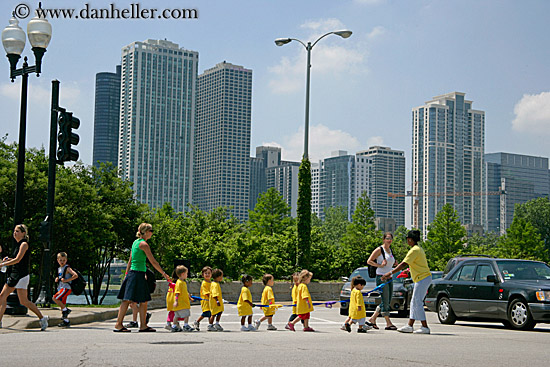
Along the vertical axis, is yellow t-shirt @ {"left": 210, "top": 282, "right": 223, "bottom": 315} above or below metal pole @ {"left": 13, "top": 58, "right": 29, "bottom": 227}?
below

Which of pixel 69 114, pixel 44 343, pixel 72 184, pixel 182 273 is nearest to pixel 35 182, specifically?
pixel 72 184

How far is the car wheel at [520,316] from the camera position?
1366cm

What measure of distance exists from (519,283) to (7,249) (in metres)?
17.9

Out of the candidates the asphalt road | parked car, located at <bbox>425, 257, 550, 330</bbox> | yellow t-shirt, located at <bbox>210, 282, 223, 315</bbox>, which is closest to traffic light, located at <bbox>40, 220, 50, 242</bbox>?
the asphalt road

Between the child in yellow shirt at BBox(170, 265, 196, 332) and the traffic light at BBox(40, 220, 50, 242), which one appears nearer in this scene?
the child in yellow shirt at BBox(170, 265, 196, 332)

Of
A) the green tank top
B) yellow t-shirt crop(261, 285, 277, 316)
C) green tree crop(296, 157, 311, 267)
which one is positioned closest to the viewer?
the green tank top

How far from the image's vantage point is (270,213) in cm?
6519

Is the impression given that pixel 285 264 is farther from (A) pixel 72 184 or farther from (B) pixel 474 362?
(B) pixel 474 362

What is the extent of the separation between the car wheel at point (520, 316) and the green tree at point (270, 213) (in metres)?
49.6

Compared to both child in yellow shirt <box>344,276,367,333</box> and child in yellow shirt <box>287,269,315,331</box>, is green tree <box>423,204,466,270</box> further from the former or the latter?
child in yellow shirt <box>344,276,367,333</box>

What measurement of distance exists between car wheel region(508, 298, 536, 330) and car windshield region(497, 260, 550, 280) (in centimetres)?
79

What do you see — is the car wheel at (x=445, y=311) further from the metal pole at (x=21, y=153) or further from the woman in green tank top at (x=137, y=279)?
the metal pole at (x=21, y=153)

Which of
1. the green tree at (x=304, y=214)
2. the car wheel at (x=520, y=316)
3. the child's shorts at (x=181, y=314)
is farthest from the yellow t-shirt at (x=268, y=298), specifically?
the green tree at (x=304, y=214)

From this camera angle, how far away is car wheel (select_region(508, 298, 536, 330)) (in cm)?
1366
